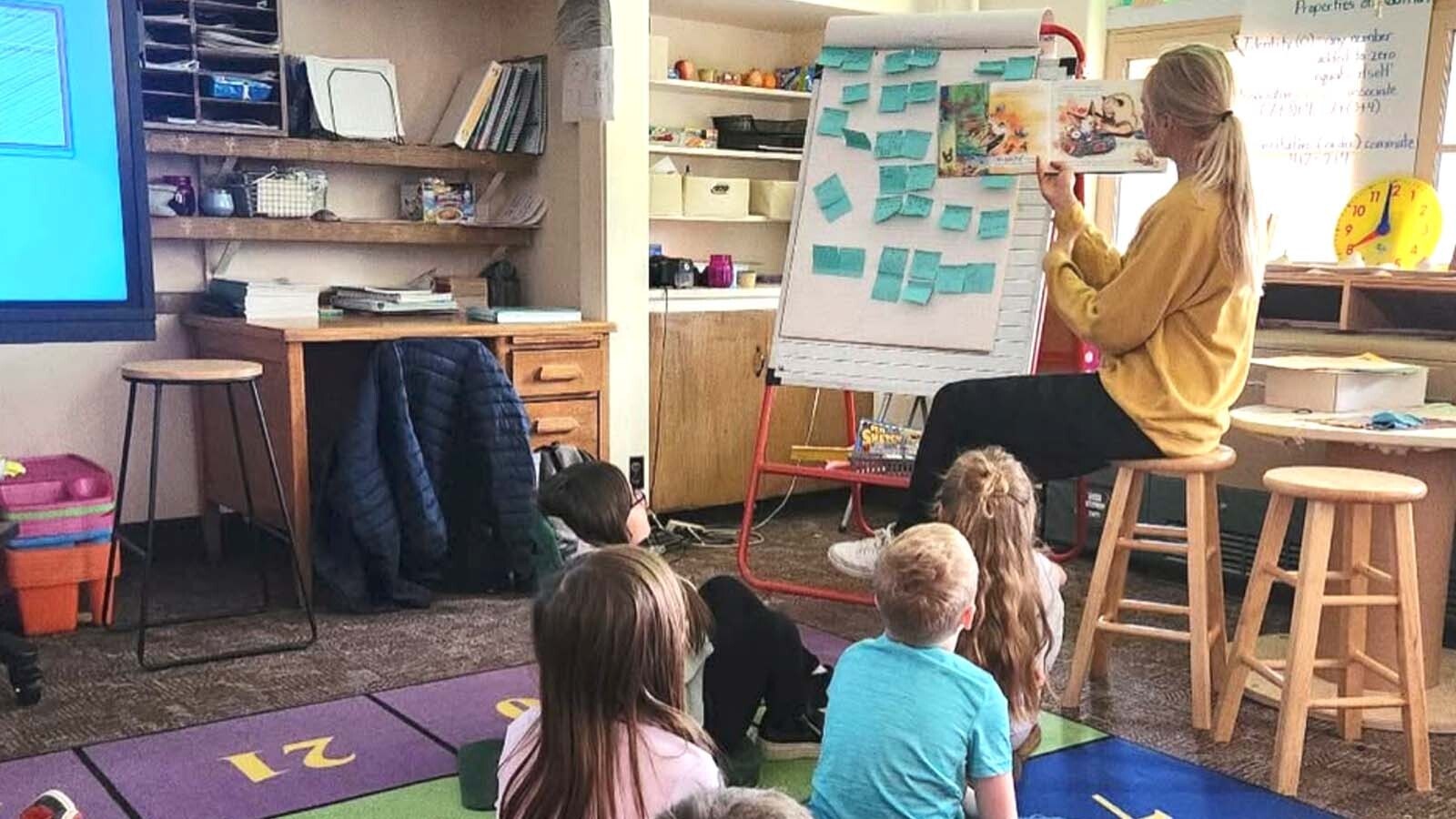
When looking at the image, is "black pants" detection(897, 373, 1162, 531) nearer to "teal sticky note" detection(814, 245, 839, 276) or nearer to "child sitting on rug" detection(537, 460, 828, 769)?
"child sitting on rug" detection(537, 460, 828, 769)

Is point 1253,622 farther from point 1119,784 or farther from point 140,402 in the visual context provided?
point 140,402

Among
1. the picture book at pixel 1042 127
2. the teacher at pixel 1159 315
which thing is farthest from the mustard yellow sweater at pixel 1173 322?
the picture book at pixel 1042 127

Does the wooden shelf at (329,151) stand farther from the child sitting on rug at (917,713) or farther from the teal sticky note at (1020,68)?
the child sitting on rug at (917,713)

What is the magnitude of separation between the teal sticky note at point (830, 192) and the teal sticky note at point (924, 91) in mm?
278

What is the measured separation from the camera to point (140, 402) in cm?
369

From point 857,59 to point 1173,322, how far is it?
4.12 ft

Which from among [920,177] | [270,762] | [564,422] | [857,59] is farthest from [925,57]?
[270,762]

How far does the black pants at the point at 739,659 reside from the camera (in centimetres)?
223

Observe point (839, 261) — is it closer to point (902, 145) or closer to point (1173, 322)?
point (902, 145)

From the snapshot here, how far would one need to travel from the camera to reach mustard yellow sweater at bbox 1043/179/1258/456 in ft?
7.82

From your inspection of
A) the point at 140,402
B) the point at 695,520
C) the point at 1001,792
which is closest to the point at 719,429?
the point at 695,520

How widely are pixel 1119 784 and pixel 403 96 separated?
2959 millimetres

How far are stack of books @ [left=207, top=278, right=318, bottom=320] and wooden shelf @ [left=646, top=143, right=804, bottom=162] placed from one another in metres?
1.32

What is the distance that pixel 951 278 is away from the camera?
124 inches
